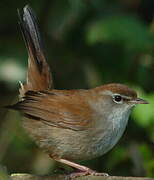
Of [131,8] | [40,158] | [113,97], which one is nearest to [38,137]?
[113,97]

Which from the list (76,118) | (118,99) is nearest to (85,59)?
(118,99)

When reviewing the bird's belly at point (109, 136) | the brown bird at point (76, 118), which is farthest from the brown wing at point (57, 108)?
the bird's belly at point (109, 136)

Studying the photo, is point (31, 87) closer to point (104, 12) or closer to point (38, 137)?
point (38, 137)

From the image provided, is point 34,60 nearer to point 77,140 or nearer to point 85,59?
point 77,140

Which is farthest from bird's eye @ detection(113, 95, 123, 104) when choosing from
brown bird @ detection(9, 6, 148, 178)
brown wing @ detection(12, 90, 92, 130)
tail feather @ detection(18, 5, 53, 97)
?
tail feather @ detection(18, 5, 53, 97)

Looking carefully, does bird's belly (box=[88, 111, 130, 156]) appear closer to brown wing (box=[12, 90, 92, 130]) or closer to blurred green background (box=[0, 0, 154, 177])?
brown wing (box=[12, 90, 92, 130])

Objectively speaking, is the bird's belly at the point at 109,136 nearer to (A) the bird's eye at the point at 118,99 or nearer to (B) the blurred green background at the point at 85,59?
(A) the bird's eye at the point at 118,99
